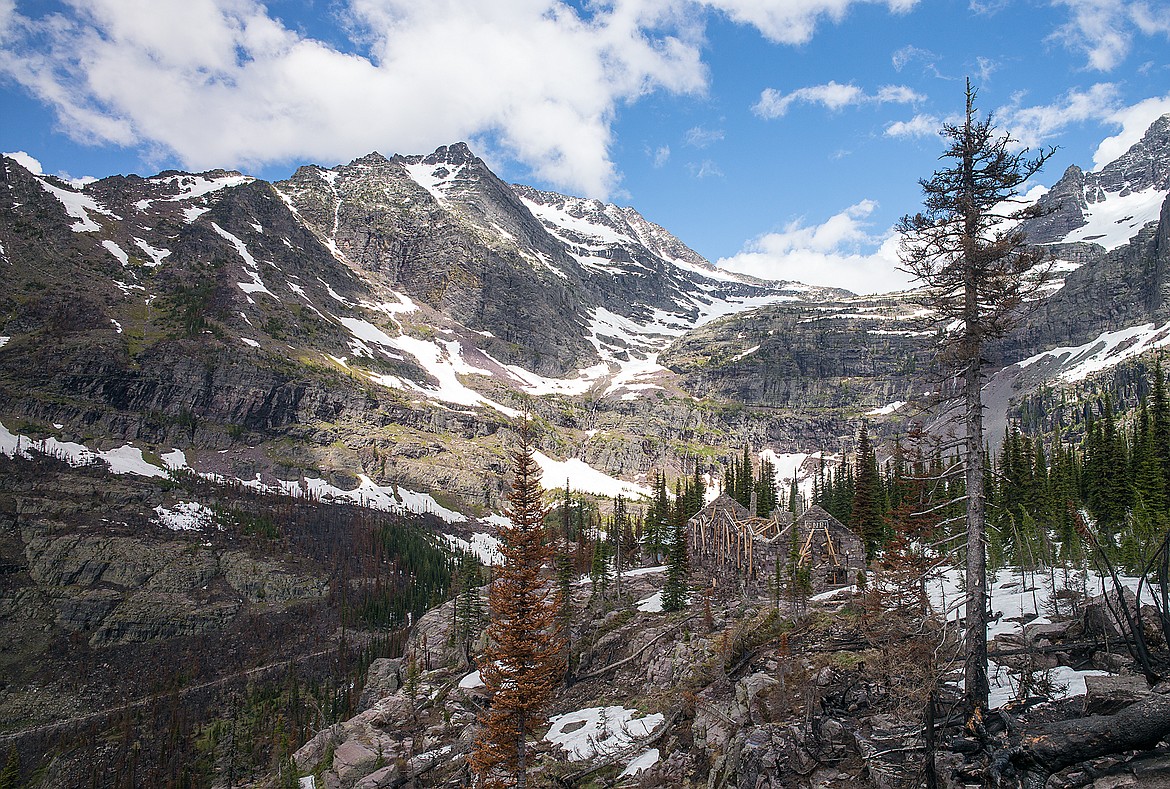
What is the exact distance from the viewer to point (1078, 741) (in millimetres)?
11102

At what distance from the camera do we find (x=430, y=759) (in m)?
47.0

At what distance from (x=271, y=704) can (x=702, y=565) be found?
96.5 meters

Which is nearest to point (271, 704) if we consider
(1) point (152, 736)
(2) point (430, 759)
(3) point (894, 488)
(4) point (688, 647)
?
(1) point (152, 736)

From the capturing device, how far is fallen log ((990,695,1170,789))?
10523 mm

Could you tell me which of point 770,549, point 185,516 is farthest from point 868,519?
point 185,516

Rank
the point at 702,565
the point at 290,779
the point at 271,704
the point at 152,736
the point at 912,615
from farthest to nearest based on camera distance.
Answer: the point at 271,704 → the point at 152,736 → the point at 702,565 → the point at 290,779 → the point at 912,615

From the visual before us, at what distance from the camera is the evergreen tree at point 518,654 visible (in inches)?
1141

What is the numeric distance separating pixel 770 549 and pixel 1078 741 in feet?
183

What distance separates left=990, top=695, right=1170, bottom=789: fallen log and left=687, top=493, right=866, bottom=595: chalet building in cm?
3922

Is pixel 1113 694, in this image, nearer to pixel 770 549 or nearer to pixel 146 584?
pixel 770 549

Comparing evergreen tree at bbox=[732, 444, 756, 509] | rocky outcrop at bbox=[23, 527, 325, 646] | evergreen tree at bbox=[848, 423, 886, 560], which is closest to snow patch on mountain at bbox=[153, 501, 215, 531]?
rocky outcrop at bbox=[23, 527, 325, 646]

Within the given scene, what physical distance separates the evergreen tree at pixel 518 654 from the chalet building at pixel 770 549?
27.2 metres

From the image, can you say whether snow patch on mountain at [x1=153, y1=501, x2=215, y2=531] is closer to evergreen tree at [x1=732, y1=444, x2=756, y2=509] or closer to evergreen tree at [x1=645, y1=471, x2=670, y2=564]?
evergreen tree at [x1=645, y1=471, x2=670, y2=564]

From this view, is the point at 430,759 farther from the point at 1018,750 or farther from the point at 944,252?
the point at 944,252
